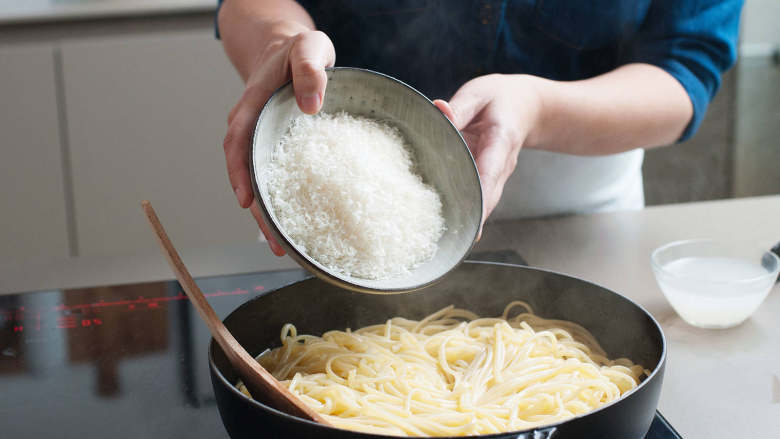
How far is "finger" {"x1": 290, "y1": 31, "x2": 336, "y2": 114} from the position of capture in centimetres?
78

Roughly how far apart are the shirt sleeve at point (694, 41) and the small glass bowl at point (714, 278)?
1.16 feet

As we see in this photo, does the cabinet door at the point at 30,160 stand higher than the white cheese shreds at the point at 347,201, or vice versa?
the white cheese shreds at the point at 347,201

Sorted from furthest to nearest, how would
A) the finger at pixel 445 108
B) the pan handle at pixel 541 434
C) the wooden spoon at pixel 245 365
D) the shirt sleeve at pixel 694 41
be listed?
the shirt sleeve at pixel 694 41, the finger at pixel 445 108, the wooden spoon at pixel 245 365, the pan handle at pixel 541 434

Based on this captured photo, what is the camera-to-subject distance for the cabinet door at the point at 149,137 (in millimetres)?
2668

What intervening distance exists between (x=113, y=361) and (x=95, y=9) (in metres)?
1.95

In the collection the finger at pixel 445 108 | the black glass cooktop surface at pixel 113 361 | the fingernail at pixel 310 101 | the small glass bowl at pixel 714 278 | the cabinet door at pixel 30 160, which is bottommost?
the cabinet door at pixel 30 160

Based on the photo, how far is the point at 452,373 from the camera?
937mm

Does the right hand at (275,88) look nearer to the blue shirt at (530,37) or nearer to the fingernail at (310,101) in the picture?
the fingernail at (310,101)

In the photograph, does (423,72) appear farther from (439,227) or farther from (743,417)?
(743,417)

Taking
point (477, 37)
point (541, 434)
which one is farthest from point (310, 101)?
point (477, 37)

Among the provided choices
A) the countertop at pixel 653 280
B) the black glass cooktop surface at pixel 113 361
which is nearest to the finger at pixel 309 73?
the black glass cooktop surface at pixel 113 361

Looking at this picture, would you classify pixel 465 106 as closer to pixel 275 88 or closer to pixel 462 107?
pixel 462 107

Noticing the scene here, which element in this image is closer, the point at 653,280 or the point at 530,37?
the point at 653,280

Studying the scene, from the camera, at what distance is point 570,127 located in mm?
1287
